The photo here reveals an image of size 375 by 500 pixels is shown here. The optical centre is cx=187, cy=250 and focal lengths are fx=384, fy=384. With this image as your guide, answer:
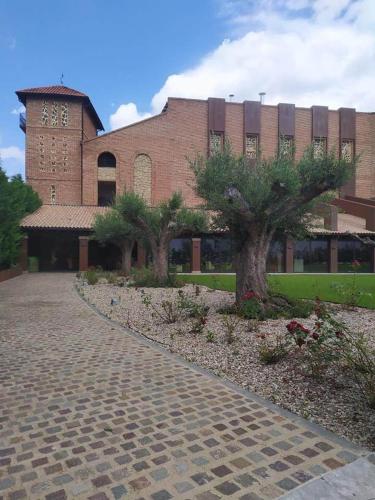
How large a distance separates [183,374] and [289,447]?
2.27 metres

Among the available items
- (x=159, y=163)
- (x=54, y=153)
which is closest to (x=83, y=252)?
(x=54, y=153)

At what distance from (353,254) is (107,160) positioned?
23.4 metres

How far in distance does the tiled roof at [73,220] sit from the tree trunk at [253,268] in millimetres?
16406

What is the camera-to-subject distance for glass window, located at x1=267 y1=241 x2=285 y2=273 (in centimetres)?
3158

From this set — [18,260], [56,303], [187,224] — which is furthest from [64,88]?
[56,303]

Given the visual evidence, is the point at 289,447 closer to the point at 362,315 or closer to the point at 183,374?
the point at 183,374

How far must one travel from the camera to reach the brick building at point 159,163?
30812 mm

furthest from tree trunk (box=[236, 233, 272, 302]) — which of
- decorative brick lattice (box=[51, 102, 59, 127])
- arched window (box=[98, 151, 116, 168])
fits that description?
decorative brick lattice (box=[51, 102, 59, 127])

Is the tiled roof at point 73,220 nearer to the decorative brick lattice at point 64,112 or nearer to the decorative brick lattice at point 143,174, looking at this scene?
the decorative brick lattice at point 143,174

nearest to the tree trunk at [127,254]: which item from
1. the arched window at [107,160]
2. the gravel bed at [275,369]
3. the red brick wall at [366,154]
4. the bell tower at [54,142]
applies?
the bell tower at [54,142]

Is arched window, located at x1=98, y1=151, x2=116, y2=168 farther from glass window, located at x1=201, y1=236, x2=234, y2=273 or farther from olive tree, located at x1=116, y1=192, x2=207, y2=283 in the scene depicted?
olive tree, located at x1=116, y1=192, x2=207, y2=283

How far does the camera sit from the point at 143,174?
3531cm

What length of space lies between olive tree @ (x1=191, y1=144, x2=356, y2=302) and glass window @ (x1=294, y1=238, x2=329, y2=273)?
868 inches

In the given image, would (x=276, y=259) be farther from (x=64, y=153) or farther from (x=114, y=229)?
(x=64, y=153)
